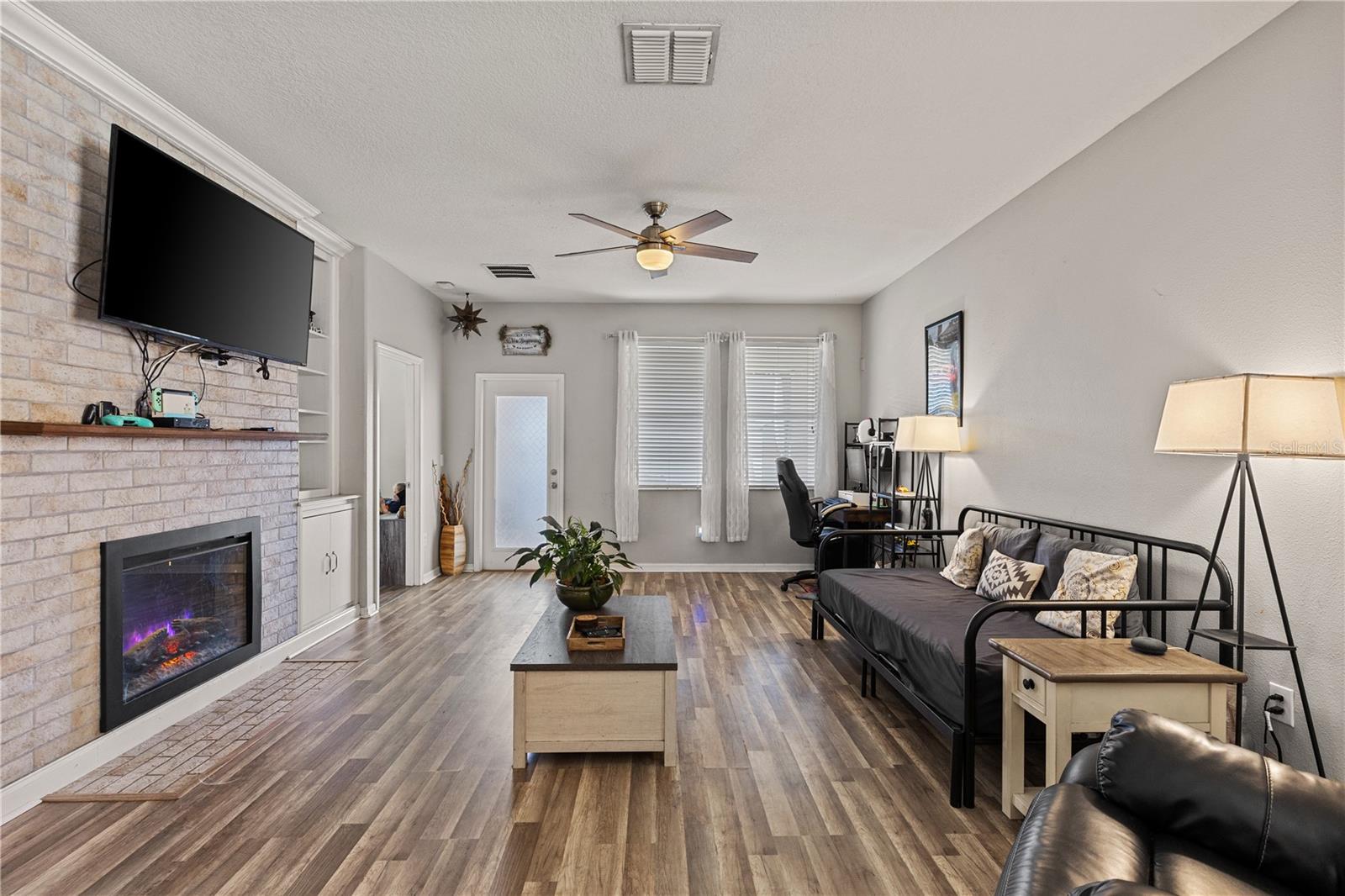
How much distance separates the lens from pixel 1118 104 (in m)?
2.71

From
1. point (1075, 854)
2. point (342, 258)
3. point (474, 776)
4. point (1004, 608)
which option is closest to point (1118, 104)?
point (1004, 608)

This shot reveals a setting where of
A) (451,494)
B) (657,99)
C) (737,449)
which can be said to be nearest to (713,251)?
(657,99)

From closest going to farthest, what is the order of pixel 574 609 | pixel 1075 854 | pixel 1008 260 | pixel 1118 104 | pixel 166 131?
pixel 1075 854 → pixel 1118 104 → pixel 166 131 → pixel 574 609 → pixel 1008 260

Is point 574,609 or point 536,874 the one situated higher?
point 574,609

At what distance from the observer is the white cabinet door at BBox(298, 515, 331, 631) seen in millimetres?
4102

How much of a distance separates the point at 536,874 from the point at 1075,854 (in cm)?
147

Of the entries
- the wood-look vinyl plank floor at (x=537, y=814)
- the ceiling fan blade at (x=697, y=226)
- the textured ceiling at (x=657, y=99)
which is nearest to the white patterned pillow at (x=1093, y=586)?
the wood-look vinyl plank floor at (x=537, y=814)

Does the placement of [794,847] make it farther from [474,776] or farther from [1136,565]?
[1136,565]

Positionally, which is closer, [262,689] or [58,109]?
[58,109]

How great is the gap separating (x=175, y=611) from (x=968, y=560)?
4.07 m

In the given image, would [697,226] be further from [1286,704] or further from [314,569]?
[314,569]

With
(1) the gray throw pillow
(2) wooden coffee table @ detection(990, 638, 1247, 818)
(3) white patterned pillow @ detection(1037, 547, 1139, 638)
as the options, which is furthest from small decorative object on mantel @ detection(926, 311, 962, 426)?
(2) wooden coffee table @ detection(990, 638, 1247, 818)

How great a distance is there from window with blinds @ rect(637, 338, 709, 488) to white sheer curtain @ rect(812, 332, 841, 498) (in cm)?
120

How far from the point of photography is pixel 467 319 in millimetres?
6355
